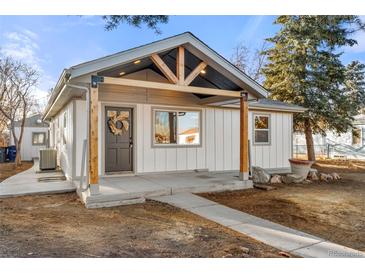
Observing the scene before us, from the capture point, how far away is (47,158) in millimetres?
9570

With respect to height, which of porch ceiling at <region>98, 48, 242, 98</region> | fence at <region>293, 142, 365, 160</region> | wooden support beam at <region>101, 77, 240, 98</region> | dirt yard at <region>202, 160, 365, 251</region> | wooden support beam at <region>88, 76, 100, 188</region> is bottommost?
dirt yard at <region>202, 160, 365, 251</region>

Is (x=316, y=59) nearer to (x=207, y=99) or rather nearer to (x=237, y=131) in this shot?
(x=237, y=131)

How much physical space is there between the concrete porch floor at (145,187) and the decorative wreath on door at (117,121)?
134cm

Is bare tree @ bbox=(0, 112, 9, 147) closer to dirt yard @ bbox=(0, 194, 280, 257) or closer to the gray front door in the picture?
the gray front door

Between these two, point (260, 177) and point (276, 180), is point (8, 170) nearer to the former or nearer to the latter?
point (260, 177)

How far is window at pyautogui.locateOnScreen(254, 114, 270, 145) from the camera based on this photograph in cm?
994

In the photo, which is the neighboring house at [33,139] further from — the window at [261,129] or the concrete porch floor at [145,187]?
the window at [261,129]

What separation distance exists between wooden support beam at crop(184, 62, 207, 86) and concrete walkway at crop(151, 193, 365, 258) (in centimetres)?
260

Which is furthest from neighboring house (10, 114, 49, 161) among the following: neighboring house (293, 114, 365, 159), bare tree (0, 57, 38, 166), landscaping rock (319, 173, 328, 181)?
neighboring house (293, 114, 365, 159)

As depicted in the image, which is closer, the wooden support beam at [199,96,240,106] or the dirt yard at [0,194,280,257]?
the dirt yard at [0,194,280,257]

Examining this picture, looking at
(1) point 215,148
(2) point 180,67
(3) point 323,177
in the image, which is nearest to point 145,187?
(2) point 180,67

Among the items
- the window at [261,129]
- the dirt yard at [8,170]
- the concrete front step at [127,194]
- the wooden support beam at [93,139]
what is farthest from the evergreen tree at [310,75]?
the dirt yard at [8,170]

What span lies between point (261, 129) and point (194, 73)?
512cm

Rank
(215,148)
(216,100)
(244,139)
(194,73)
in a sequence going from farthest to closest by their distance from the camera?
(215,148)
(216,100)
(244,139)
(194,73)
